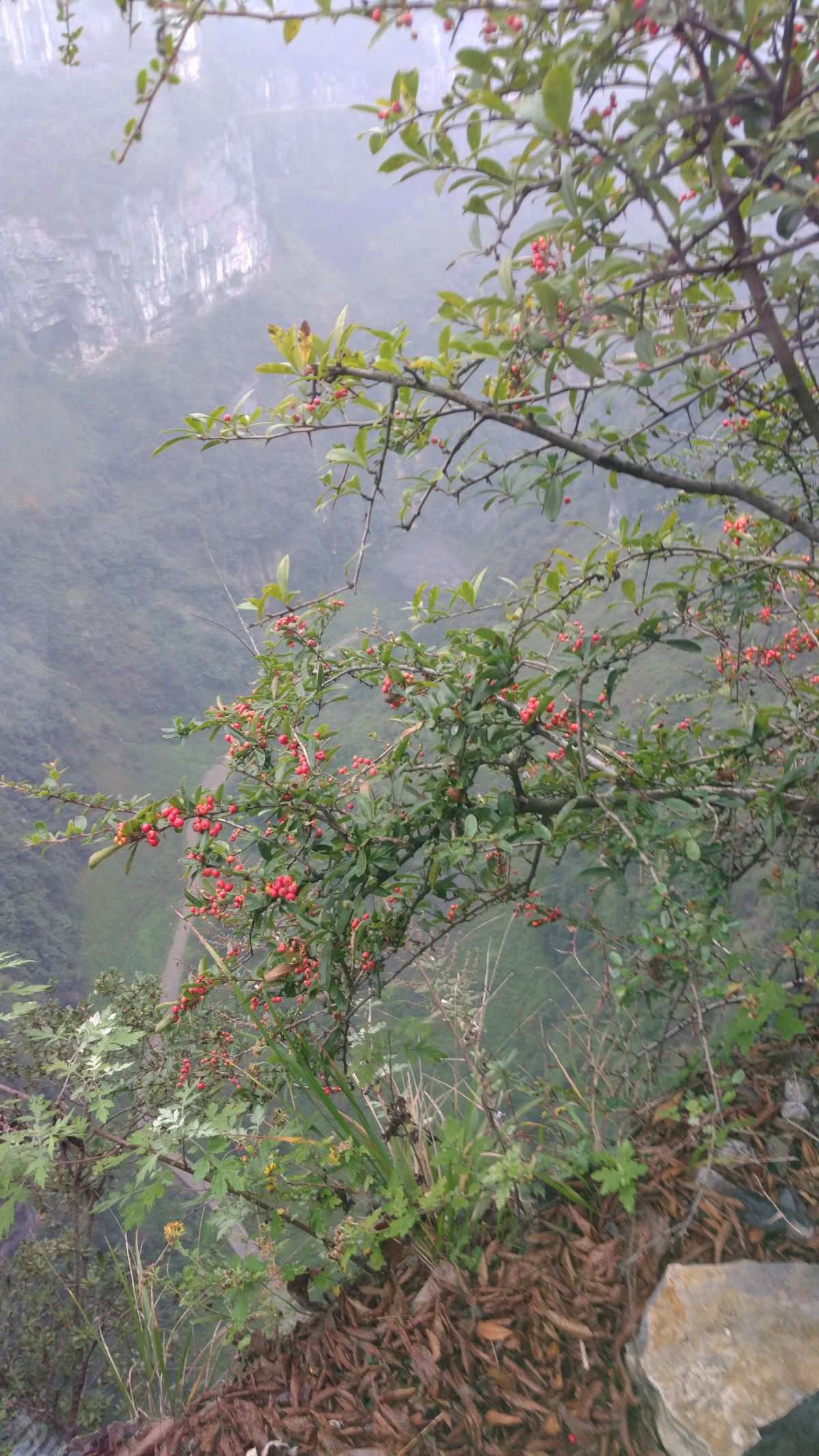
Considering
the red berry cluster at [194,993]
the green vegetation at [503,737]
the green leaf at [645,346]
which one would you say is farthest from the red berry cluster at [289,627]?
the green leaf at [645,346]

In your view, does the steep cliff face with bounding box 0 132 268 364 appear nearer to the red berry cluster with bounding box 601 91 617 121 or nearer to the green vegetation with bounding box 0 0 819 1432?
the green vegetation with bounding box 0 0 819 1432

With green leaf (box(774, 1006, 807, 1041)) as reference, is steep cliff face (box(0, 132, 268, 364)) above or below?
above

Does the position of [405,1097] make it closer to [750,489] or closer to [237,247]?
[750,489]

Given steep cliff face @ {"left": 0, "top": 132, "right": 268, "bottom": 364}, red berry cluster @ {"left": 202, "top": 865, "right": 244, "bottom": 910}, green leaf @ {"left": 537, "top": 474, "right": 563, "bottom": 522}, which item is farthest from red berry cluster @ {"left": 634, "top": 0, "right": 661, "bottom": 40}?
steep cliff face @ {"left": 0, "top": 132, "right": 268, "bottom": 364}

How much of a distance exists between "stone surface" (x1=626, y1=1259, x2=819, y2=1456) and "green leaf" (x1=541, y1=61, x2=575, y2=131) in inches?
77.7

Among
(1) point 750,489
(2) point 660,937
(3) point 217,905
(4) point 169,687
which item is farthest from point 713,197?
(4) point 169,687

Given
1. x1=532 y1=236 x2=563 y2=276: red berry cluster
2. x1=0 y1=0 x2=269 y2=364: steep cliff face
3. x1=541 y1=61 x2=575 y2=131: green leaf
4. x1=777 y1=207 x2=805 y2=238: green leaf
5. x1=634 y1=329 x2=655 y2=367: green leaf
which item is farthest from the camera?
x1=0 y1=0 x2=269 y2=364: steep cliff face

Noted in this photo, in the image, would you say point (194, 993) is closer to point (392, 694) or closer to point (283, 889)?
point (283, 889)

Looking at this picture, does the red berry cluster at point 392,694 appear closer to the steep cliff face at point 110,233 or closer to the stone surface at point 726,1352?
the stone surface at point 726,1352

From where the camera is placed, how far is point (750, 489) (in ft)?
5.88

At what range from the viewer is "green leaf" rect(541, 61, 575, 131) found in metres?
1.15

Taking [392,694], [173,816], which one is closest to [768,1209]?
[392,694]

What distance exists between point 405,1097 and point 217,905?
72 centimetres

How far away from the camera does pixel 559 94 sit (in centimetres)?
117
